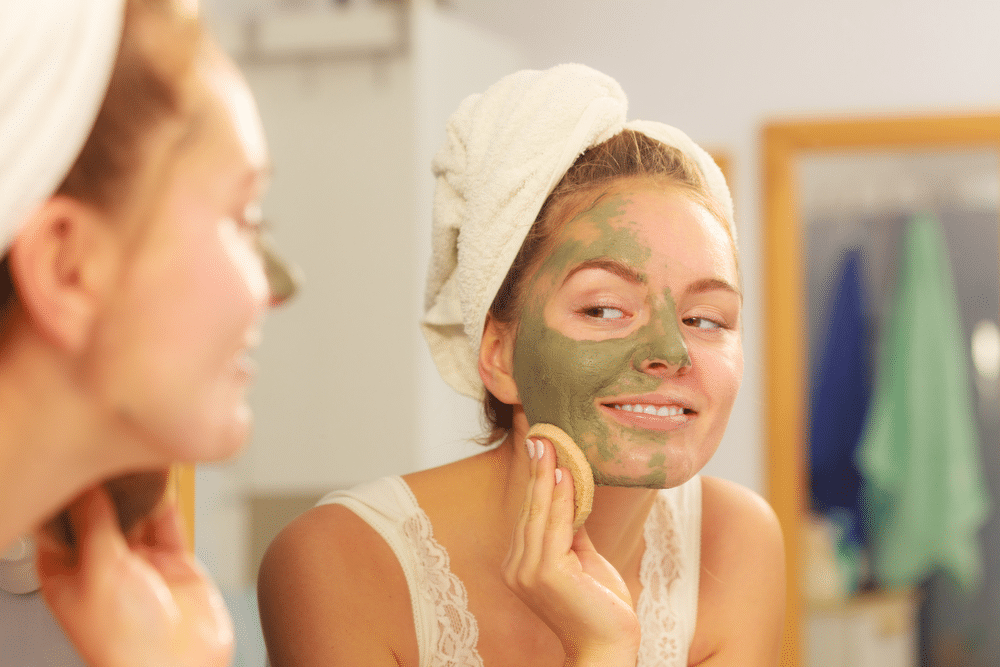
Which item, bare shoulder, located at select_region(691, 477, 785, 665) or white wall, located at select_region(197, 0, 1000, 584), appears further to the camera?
white wall, located at select_region(197, 0, 1000, 584)

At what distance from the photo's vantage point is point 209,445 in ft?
1.26

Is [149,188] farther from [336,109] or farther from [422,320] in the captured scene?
[336,109]

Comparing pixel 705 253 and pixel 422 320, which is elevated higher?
pixel 705 253

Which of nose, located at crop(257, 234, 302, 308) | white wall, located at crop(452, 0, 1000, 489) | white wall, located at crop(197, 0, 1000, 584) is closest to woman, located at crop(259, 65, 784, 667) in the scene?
nose, located at crop(257, 234, 302, 308)

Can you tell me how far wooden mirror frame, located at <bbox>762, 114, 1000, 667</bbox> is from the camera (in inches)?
79.7

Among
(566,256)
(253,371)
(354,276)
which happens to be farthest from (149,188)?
(354,276)

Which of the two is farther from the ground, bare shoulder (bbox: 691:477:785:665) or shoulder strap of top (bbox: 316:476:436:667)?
shoulder strap of top (bbox: 316:476:436:667)

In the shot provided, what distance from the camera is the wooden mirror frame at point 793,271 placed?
6.64 feet

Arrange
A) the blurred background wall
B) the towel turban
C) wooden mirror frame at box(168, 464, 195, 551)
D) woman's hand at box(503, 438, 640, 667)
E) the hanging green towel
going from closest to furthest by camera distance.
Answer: the towel turban < woman's hand at box(503, 438, 640, 667) < wooden mirror frame at box(168, 464, 195, 551) < the blurred background wall < the hanging green towel

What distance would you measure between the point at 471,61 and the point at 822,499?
4.29ft

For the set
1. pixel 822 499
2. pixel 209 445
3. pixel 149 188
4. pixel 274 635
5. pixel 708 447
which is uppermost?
pixel 149 188

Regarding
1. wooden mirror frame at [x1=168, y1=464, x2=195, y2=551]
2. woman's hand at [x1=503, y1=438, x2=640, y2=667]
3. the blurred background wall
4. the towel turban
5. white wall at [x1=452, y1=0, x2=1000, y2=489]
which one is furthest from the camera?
white wall at [x1=452, y1=0, x2=1000, y2=489]

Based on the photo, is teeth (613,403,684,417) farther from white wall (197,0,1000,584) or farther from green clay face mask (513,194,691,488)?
white wall (197,0,1000,584)

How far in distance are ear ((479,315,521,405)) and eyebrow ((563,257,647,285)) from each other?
0.10m
